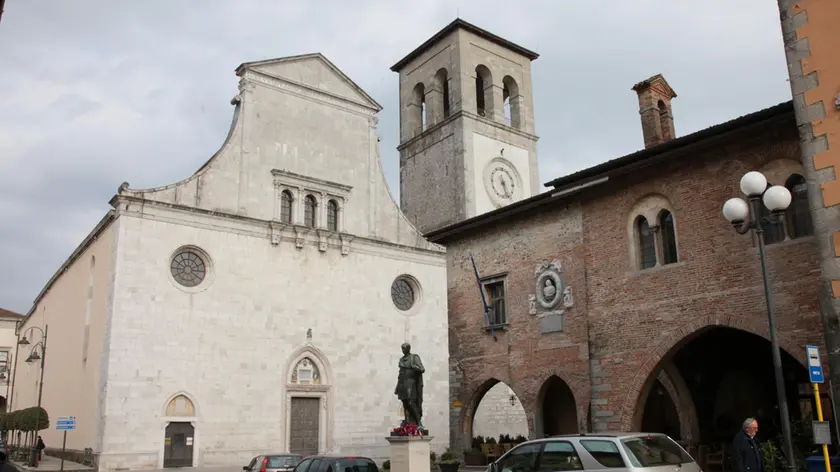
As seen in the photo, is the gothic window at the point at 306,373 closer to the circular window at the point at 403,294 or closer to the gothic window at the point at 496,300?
the circular window at the point at 403,294

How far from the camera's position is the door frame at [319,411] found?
2320cm

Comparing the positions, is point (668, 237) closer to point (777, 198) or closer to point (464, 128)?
point (777, 198)

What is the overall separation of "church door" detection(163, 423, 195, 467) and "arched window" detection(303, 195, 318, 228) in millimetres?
7832

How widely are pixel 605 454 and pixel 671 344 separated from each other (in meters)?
9.68

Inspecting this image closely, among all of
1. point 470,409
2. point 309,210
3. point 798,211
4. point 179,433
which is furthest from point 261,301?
point 798,211

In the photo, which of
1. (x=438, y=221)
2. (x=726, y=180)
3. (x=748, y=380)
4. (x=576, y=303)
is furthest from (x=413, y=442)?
(x=438, y=221)

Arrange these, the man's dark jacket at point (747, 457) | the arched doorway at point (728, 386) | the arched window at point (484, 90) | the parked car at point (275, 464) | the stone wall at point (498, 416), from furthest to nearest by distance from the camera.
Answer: the arched window at point (484, 90) < the stone wall at point (498, 416) < the arched doorway at point (728, 386) < the parked car at point (275, 464) < the man's dark jacket at point (747, 457)

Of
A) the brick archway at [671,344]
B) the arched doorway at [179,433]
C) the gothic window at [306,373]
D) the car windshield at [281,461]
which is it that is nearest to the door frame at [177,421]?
the arched doorway at [179,433]

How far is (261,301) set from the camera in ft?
76.4

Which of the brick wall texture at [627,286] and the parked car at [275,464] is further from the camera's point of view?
the brick wall texture at [627,286]

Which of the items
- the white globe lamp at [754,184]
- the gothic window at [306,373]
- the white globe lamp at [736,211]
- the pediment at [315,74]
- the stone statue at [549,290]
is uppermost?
the pediment at [315,74]

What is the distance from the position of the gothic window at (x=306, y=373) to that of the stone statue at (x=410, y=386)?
714 cm

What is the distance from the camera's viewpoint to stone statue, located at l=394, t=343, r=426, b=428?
17203mm

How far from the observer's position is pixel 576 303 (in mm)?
22141
